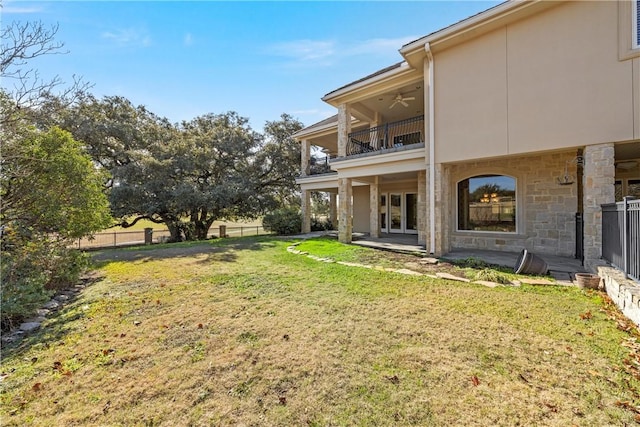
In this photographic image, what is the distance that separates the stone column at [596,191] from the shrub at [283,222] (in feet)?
41.2

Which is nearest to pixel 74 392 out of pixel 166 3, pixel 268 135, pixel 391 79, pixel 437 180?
pixel 437 180

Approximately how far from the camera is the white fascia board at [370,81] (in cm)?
906

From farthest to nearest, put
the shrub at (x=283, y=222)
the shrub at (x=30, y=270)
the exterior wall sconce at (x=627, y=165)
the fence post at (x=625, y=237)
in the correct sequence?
the shrub at (x=283, y=222) < the exterior wall sconce at (x=627, y=165) < the fence post at (x=625, y=237) < the shrub at (x=30, y=270)

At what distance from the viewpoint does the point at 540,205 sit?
854 cm

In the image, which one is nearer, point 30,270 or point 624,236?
point 624,236

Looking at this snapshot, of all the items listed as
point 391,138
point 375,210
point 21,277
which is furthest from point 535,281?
point 21,277

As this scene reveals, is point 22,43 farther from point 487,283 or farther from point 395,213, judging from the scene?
point 395,213

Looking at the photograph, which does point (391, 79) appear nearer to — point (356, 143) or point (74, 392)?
point (356, 143)

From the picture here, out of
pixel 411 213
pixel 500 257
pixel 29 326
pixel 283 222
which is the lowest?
pixel 29 326

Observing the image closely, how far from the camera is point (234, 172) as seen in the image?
18531mm

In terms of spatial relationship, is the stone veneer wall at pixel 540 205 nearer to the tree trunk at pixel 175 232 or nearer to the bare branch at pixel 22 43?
the bare branch at pixel 22 43

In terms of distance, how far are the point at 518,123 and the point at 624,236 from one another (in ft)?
11.9

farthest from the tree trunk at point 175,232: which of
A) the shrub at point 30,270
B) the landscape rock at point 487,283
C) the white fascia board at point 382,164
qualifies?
the landscape rock at point 487,283

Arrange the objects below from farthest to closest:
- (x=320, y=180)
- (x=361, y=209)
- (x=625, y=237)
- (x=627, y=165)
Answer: (x=361, y=209) → (x=320, y=180) → (x=627, y=165) → (x=625, y=237)
